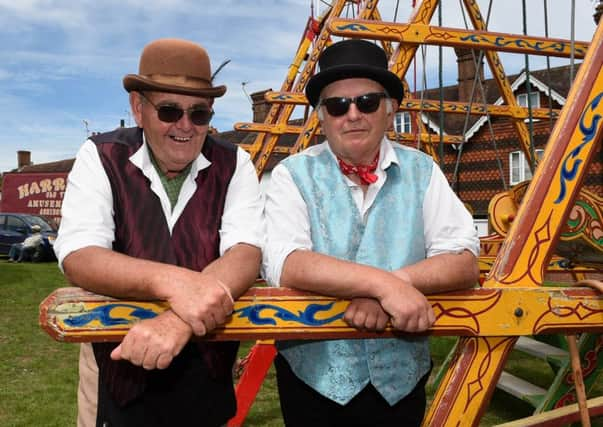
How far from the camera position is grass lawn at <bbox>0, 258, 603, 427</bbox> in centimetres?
432

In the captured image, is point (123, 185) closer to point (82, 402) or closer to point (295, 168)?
point (295, 168)

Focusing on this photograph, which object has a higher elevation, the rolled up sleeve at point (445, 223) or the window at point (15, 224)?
the rolled up sleeve at point (445, 223)

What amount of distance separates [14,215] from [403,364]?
2084 centimetres

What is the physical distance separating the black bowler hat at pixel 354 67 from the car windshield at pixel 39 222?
19.6 m

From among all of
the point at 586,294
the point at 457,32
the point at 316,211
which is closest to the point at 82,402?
the point at 316,211

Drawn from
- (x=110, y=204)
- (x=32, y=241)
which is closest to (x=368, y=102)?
(x=110, y=204)

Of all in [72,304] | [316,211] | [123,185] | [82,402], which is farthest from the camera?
[82,402]

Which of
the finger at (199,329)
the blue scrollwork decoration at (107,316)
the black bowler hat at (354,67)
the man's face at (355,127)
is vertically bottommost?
the finger at (199,329)

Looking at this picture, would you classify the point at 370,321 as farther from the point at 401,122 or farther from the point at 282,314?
the point at 401,122

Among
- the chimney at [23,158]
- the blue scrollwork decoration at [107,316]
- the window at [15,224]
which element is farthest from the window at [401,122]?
the chimney at [23,158]

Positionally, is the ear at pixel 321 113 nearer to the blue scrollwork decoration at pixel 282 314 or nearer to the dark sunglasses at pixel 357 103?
the dark sunglasses at pixel 357 103

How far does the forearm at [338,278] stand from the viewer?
54.7 inches

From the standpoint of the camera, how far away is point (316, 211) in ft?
5.49

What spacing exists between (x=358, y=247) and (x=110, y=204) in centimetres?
66
